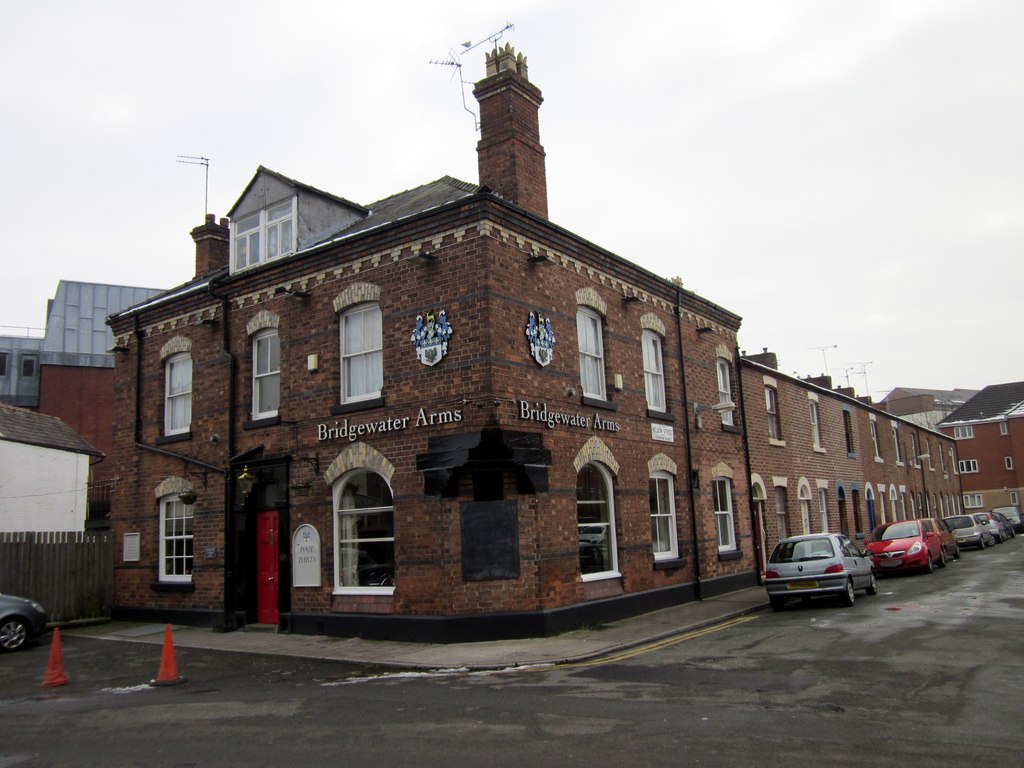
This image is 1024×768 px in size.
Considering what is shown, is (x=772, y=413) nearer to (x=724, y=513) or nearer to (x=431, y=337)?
(x=724, y=513)

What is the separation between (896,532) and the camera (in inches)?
950

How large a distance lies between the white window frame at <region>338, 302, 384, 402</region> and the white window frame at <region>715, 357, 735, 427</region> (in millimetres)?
9781

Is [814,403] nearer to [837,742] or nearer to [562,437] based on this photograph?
[562,437]

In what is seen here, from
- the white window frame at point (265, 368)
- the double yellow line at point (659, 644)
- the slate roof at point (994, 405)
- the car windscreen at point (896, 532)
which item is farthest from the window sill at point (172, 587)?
the slate roof at point (994, 405)

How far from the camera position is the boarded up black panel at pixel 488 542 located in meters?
12.9

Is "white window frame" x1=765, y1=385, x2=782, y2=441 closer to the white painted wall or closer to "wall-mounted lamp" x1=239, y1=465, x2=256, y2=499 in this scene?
"wall-mounted lamp" x1=239, y1=465, x2=256, y2=499

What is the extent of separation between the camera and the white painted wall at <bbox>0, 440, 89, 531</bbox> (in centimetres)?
2172

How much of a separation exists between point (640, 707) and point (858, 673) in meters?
3.01

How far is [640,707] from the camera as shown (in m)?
8.10

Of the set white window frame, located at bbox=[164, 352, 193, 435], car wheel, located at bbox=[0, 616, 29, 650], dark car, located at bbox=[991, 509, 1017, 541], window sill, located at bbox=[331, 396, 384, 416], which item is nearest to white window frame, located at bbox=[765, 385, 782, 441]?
window sill, located at bbox=[331, 396, 384, 416]

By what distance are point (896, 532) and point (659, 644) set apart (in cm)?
1484

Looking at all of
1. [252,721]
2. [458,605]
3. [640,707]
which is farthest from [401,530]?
[640,707]

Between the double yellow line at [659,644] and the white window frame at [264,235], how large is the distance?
10.3 m

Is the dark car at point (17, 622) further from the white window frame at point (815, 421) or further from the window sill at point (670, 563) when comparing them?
the white window frame at point (815, 421)
